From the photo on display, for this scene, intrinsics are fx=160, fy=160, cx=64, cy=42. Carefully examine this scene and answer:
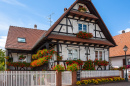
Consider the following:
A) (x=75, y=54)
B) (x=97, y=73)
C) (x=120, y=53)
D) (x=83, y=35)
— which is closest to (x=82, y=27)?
(x=83, y=35)

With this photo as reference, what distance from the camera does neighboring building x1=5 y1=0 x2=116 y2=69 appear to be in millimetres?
15643

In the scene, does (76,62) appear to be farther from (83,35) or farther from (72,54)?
(83,35)

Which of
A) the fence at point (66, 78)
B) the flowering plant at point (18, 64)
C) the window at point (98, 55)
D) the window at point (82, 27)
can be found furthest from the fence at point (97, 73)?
the flowering plant at point (18, 64)

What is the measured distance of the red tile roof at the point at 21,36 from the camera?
20080 millimetres

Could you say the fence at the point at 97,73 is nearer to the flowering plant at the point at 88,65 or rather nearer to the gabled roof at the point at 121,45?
the flowering plant at the point at 88,65

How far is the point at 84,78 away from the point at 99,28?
24.4 feet

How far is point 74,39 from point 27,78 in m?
6.82

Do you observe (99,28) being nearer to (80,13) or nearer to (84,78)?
(80,13)

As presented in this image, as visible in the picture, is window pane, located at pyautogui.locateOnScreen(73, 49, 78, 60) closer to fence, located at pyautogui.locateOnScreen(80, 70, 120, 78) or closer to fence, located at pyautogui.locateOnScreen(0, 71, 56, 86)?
fence, located at pyautogui.locateOnScreen(80, 70, 120, 78)

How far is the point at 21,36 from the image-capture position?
23.0m

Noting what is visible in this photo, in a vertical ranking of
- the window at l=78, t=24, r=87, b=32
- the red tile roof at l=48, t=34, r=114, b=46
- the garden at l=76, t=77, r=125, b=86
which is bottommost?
the garden at l=76, t=77, r=125, b=86

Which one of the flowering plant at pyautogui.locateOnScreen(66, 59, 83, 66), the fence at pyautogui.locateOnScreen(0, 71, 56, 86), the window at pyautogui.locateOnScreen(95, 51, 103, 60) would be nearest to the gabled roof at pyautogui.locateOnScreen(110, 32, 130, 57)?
the window at pyautogui.locateOnScreen(95, 51, 103, 60)

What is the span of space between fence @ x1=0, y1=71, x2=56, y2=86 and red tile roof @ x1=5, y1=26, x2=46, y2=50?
9137mm

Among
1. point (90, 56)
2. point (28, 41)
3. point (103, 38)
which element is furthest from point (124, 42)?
point (28, 41)
